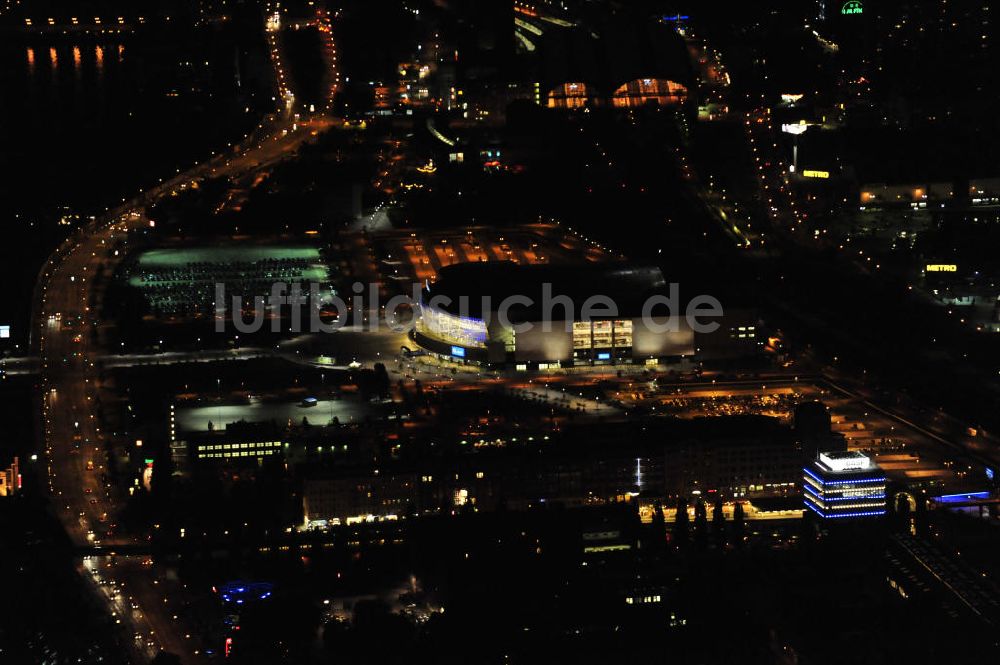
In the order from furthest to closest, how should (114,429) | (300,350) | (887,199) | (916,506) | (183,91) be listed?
(183,91) < (887,199) < (300,350) < (114,429) < (916,506)

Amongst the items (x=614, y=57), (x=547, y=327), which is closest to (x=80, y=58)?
(x=614, y=57)

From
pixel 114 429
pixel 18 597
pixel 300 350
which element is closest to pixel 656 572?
pixel 18 597

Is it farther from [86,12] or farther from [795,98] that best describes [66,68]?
[795,98]

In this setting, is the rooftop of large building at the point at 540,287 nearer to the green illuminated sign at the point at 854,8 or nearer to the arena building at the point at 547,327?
the arena building at the point at 547,327

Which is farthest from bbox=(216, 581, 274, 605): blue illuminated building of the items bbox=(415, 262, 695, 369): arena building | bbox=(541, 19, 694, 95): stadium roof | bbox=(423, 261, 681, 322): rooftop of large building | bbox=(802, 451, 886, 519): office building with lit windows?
bbox=(541, 19, 694, 95): stadium roof

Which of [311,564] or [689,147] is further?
[689,147]

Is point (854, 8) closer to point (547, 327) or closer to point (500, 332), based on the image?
point (547, 327)
